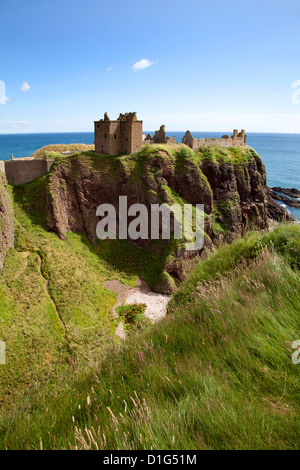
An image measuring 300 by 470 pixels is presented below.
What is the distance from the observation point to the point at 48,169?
3622cm

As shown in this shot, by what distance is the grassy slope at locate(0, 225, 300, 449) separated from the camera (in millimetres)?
2570

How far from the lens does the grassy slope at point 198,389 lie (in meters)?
2.57

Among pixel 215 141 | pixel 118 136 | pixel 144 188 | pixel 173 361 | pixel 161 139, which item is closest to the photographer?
pixel 173 361

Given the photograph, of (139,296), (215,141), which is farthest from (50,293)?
(215,141)

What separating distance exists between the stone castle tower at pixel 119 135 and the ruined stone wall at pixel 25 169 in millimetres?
8718

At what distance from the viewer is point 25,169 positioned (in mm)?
34812

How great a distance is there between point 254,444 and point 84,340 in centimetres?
2307

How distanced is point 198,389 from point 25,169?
3716 cm

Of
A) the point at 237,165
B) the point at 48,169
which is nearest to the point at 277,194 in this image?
the point at 237,165

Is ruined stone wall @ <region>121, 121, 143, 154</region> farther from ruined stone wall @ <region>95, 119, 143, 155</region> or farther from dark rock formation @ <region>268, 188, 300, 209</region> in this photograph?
dark rock formation @ <region>268, 188, 300, 209</region>

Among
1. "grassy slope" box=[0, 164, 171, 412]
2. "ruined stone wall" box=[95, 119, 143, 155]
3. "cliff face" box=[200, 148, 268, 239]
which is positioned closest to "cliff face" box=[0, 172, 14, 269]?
"grassy slope" box=[0, 164, 171, 412]

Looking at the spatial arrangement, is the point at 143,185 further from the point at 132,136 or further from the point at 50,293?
the point at 50,293

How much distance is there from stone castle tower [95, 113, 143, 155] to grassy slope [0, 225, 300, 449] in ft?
126

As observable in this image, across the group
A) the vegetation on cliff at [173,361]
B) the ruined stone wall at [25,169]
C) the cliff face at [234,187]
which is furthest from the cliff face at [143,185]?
the vegetation on cliff at [173,361]
